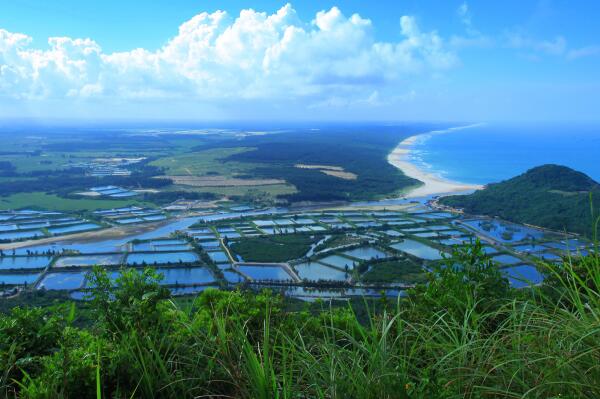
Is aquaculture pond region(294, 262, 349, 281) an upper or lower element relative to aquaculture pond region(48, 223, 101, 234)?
upper

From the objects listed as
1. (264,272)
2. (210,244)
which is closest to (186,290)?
(264,272)

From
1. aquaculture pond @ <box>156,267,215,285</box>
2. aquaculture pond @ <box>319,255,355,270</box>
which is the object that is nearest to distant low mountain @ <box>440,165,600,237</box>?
aquaculture pond @ <box>319,255,355,270</box>

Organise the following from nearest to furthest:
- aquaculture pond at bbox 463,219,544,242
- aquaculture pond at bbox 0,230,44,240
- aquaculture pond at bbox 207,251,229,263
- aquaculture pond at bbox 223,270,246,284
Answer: aquaculture pond at bbox 223,270,246,284, aquaculture pond at bbox 207,251,229,263, aquaculture pond at bbox 0,230,44,240, aquaculture pond at bbox 463,219,544,242

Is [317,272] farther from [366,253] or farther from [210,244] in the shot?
[210,244]

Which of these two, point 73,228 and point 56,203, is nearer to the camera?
point 73,228

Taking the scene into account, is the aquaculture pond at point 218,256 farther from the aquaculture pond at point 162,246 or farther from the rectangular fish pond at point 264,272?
the aquaculture pond at point 162,246

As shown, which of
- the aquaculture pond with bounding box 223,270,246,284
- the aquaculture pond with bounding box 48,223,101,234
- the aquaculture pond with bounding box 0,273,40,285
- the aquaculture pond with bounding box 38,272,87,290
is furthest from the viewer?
the aquaculture pond with bounding box 48,223,101,234

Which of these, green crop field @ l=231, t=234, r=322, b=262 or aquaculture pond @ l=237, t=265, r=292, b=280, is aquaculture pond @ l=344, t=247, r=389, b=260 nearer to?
green crop field @ l=231, t=234, r=322, b=262
